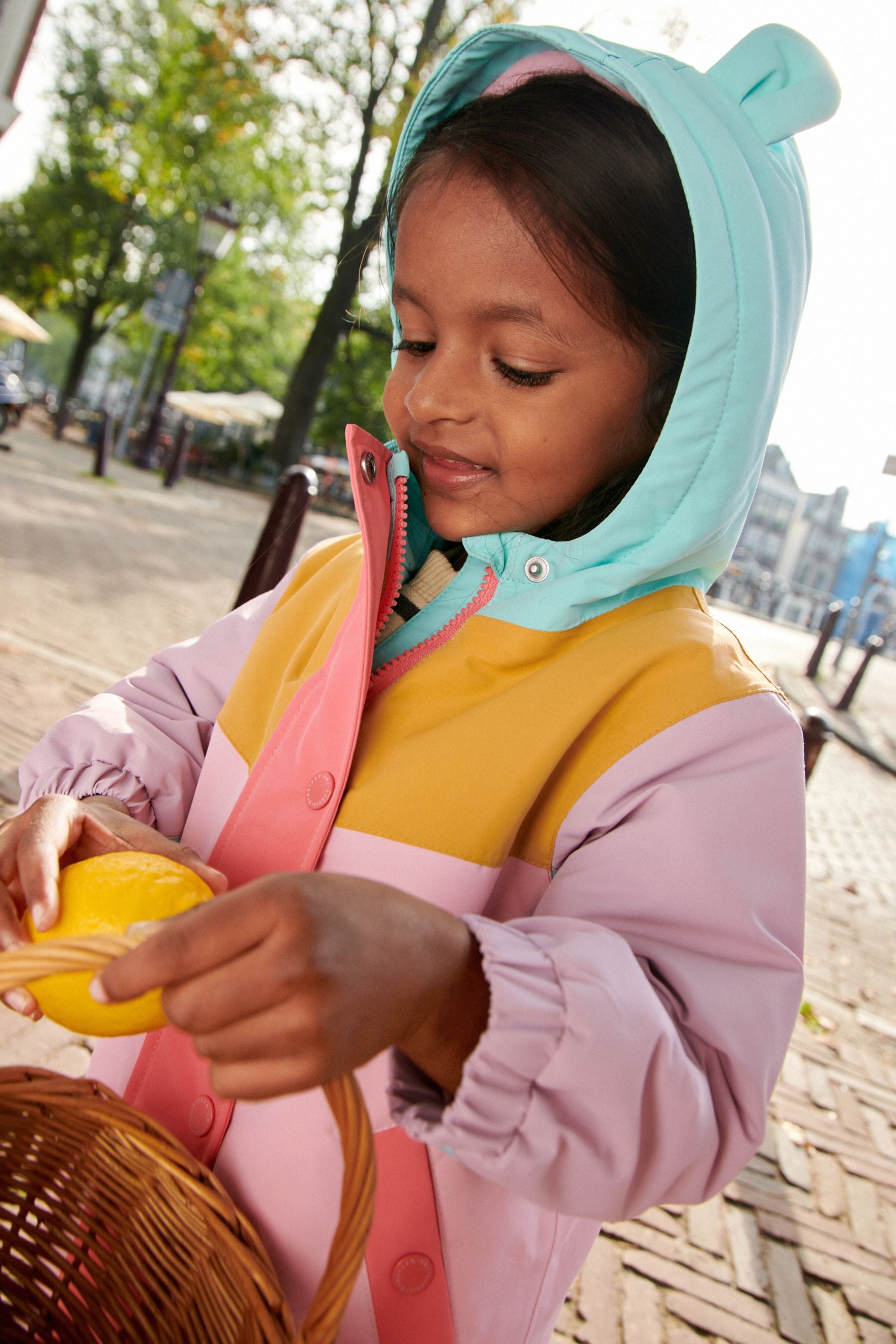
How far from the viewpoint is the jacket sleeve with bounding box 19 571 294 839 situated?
4.83ft

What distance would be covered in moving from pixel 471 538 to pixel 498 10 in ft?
46.2

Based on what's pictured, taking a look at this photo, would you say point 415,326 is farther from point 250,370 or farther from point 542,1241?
point 250,370

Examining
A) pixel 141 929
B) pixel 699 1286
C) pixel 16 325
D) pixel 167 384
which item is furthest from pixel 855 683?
pixel 16 325

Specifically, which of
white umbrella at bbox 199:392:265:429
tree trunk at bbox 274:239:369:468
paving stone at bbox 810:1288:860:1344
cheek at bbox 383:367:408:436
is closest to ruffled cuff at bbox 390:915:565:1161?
cheek at bbox 383:367:408:436

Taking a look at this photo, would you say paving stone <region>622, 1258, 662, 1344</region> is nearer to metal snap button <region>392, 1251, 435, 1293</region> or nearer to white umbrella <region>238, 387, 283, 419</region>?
metal snap button <region>392, 1251, 435, 1293</region>

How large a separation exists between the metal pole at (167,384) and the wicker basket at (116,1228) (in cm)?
1724

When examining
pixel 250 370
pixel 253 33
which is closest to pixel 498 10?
pixel 253 33

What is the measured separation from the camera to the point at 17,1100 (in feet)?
3.97

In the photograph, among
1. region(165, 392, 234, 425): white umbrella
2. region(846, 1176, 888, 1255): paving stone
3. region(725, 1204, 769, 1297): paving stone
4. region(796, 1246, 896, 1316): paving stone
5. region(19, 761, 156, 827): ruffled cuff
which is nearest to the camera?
region(19, 761, 156, 827): ruffled cuff

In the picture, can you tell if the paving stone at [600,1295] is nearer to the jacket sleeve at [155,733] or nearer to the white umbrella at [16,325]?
the jacket sleeve at [155,733]

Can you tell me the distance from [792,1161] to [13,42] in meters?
7.02

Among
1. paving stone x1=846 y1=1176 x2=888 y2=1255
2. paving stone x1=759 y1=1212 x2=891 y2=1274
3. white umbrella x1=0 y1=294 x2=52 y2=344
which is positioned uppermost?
white umbrella x1=0 y1=294 x2=52 y2=344

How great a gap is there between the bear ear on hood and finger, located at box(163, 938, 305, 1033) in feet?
3.92

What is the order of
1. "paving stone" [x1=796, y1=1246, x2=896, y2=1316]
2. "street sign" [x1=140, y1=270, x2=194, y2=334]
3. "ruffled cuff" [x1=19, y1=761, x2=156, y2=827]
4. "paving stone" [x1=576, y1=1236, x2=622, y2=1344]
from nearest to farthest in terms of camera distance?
"ruffled cuff" [x1=19, y1=761, x2=156, y2=827]
"paving stone" [x1=576, y1=1236, x2=622, y2=1344]
"paving stone" [x1=796, y1=1246, x2=896, y2=1316]
"street sign" [x1=140, y1=270, x2=194, y2=334]
